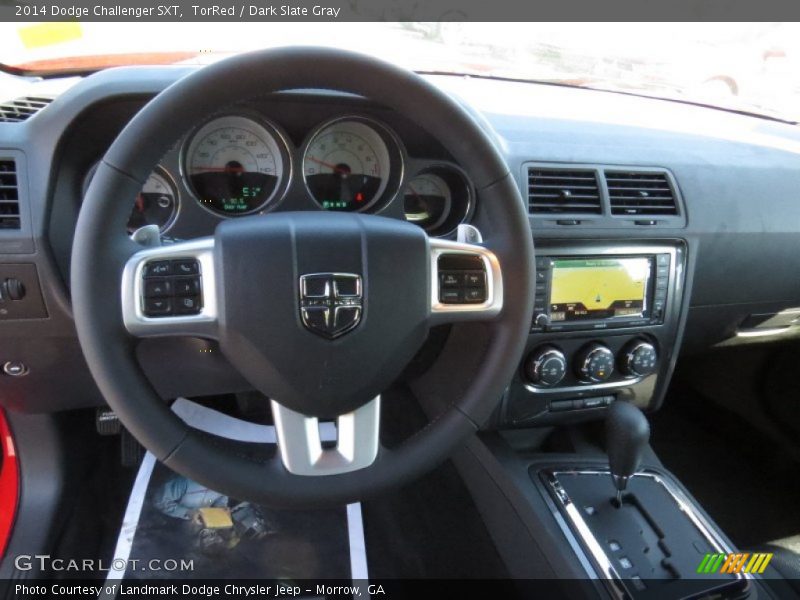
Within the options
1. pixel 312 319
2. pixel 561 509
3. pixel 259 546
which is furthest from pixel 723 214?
pixel 259 546

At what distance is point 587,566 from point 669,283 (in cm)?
73

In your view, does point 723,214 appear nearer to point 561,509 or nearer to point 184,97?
point 561,509

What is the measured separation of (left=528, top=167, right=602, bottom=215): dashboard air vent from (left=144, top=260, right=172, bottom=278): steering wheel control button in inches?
33.4

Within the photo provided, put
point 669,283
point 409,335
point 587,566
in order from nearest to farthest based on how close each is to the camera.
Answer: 1. point 409,335
2. point 587,566
3. point 669,283

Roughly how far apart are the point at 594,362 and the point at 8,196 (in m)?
1.32

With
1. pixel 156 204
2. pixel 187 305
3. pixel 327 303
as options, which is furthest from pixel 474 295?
pixel 156 204

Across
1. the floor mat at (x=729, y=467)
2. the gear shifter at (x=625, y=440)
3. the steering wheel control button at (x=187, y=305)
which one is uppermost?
the steering wheel control button at (x=187, y=305)

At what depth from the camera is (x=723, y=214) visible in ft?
5.53

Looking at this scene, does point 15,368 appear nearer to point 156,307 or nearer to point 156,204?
point 156,204

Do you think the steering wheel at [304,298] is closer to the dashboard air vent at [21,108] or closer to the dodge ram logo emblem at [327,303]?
the dodge ram logo emblem at [327,303]

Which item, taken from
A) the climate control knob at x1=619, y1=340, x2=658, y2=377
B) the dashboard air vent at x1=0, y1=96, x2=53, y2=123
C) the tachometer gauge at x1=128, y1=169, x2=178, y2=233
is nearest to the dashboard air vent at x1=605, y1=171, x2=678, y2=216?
the climate control knob at x1=619, y1=340, x2=658, y2=377

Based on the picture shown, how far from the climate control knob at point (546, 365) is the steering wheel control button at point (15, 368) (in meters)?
1.14

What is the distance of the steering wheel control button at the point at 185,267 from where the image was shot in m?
0.96

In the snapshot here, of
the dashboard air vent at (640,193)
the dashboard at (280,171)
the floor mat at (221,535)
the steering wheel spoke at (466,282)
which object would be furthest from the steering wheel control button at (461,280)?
the floor mat at (221,535)
